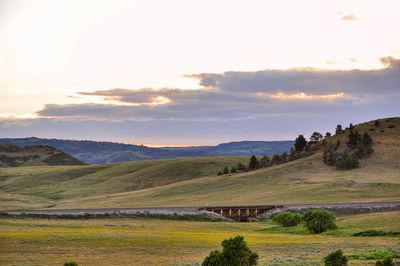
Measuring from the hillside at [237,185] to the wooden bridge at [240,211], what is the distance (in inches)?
343

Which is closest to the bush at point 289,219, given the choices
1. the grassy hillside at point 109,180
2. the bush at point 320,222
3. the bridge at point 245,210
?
the bush at point 320,222

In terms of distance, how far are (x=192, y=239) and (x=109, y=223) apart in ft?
64.7

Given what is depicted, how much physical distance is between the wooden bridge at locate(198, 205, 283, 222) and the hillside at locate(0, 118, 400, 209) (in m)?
8.72

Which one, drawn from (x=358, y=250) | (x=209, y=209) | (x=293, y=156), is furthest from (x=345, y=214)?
(x=293, y=156)

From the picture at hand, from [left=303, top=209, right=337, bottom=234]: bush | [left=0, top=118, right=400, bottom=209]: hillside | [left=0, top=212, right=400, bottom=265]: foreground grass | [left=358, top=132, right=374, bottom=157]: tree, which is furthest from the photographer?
[left=358, top=132, right=374, bottom=157]: tree

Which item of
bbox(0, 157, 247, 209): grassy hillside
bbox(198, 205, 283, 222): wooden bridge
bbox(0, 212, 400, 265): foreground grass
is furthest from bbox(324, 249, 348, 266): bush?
bbox(0, 157, 247, 209): grassy hillside

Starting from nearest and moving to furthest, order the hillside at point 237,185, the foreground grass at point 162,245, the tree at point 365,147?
the foreground grass at point 162,245 → the hillside at point 237,185 → the tree at point 365,147

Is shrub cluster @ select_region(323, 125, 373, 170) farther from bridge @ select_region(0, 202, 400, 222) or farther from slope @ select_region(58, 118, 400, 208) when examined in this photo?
bridge @ select_region(0, 202, 400, 222)

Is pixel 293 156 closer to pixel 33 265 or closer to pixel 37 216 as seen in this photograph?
pixel 37 216

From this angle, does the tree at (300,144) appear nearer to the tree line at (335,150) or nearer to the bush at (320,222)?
the tree line at (335,150)

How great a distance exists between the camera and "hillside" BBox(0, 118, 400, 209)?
101938 millimetres

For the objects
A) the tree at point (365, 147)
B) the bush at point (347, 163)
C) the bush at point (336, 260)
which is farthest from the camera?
the tree at point (365, 147)

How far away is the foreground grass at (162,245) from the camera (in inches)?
1690

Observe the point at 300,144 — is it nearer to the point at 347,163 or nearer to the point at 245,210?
the point at 347,163
